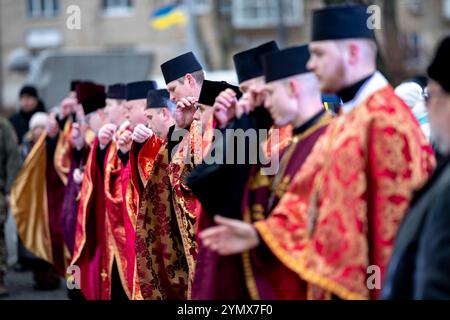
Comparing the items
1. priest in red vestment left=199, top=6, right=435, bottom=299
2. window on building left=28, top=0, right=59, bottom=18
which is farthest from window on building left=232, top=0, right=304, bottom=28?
priest in red vestment left=199, top=6, right=435, bottom=299

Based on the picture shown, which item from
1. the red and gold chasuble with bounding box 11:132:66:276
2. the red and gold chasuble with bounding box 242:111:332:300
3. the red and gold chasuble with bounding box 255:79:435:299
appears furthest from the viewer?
the red and gold chasuble with bounding box 11:132:66:276

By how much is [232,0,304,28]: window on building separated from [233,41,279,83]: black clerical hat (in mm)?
39334

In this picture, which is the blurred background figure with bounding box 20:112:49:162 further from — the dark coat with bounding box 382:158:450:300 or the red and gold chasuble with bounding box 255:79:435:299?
the dark coat with bounding box 382:158:450:300

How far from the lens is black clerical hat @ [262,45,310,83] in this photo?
5.20 metres

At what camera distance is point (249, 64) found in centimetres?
585

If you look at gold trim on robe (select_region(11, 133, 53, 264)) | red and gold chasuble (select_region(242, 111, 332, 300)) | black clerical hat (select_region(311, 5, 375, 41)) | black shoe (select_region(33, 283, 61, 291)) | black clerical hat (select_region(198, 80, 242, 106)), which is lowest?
black shoe (select_region(33, 283, 61, 291))

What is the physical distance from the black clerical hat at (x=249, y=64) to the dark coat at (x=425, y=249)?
1.69m

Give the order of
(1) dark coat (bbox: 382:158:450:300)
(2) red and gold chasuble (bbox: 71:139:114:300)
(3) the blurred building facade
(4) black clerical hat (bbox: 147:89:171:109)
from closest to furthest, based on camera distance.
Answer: (1) dark coat (bbox: 382:158:450:300), (4) black clerical hat (bbox: 147:89:171:109), (2) red and gold chasuble (bbox: 71:139:114:300), (3) the blurred building facade

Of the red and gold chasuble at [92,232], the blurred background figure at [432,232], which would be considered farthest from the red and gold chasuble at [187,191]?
the blurred background figure at [432,232]

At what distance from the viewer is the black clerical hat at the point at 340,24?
494 centimetres

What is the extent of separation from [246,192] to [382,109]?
2.42 ft

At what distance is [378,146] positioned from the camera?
479cm

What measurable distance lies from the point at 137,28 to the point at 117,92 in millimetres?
35260

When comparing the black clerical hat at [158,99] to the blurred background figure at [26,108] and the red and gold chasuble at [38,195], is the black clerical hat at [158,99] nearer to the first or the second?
the red and gold chasuble at [38,195]
